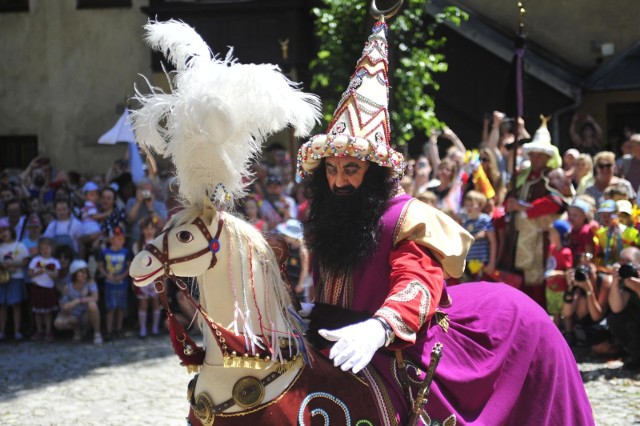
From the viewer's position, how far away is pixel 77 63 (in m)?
16.2

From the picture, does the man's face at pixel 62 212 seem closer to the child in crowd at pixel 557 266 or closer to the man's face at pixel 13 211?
the man's face at pixel 13 211

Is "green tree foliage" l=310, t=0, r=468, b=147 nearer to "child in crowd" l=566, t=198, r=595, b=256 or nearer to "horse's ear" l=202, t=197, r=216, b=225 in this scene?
"child in crowd" l=566, t=198, r=595, b=256

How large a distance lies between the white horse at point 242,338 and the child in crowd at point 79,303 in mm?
6720

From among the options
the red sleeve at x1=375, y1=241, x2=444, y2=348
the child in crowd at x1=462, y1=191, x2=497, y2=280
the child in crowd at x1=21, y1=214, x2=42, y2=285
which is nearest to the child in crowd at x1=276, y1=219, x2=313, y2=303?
the child in crowd at x1=462, y1=191, x2=497, y2=280

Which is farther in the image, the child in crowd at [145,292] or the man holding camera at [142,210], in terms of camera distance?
the man holding camera at [142,210]

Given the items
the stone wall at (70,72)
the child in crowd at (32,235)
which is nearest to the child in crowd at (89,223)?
the child in crowd at (32,235)

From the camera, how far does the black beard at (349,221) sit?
13.6ft

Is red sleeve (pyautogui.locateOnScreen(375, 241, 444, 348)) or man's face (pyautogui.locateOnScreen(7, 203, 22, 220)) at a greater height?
man's face (pyautogui.locateOnScreen(7, 203, 22, 220))

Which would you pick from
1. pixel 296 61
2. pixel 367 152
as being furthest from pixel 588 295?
pixel 296 61

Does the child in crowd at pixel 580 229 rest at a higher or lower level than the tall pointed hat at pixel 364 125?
lower

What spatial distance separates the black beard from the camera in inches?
163

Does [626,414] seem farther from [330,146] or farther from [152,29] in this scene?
[152,29]

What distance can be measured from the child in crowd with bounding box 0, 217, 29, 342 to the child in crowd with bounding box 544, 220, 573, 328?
19.4 feet

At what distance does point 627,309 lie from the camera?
796cm
